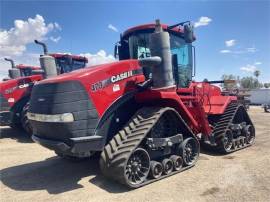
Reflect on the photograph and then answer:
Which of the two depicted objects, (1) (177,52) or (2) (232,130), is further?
(2) (232,130)

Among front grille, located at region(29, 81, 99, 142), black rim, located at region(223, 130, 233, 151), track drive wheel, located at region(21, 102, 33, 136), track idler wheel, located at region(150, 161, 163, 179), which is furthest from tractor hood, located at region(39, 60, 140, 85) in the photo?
track drive wheel, located at region(21, 102, 33, 136)

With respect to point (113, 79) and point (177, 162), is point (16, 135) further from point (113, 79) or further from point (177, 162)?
point (177, 162)

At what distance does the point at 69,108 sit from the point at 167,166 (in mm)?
2409

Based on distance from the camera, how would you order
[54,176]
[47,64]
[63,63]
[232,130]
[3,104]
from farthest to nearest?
1. [63,63]
2. [3,104]
3. [47,64]
4. [232,130]
5. [54,176]

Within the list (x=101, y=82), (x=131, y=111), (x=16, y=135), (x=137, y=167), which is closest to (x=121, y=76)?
(x=101, y=82)

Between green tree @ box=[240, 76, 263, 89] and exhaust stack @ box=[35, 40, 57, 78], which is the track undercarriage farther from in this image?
green tree @ box=[240, 76, 263, 89]

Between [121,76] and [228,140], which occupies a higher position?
[121,76]

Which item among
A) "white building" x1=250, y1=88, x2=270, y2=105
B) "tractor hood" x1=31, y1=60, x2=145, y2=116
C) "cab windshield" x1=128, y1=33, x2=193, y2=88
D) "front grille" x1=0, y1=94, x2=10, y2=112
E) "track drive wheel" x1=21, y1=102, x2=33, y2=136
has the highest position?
"cab windshield" x1=128, y1=33, x2=193, y2=88

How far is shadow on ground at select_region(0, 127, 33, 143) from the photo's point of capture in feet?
35.0

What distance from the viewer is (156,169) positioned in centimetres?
558

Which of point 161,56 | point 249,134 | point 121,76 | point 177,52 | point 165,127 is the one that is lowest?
point 249,134

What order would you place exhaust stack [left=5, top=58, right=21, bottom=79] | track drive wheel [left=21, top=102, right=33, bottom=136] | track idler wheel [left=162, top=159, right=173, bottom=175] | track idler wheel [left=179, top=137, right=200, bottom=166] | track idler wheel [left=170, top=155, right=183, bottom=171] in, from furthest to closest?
exhaust stack [left=5, top=58, right=21, bottom=79] < track drive wheel [left=21, top=102, right=33, bottom=136] < track idler wheel [left=179, top=137, right=200, bottom=166] < track idler wheel [left=170, top=155, right=183, bottom=171] < track idler wheel [left=162, top=159, right=173, bottom=175]

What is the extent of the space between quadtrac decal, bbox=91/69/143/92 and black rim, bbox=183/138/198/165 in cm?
199

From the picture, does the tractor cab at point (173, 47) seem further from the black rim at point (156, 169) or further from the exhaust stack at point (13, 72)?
the exhaust stack at point (13, 72)
